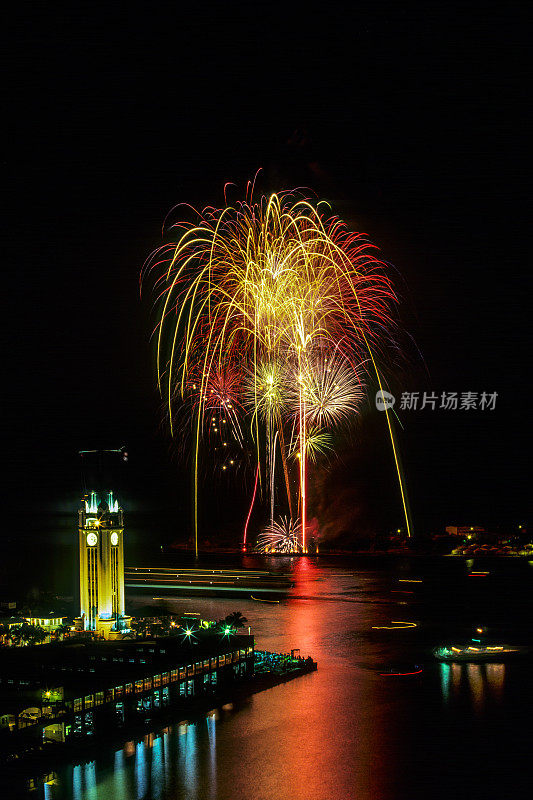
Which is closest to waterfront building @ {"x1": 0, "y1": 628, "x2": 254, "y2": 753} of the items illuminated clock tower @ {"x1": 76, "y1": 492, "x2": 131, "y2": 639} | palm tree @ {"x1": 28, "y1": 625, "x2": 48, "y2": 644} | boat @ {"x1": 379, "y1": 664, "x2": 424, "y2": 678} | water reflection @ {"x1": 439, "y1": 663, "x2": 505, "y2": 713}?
palm tree @ {"x1": 28, "y1": 625, "x2": 48, "y2": 644}

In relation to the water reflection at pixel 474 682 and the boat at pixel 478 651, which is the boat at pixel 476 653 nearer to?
the boat at pixel 478 651

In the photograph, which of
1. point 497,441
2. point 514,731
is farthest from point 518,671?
point 497,441

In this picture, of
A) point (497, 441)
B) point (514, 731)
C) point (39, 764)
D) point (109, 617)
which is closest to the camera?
point (39, 764)

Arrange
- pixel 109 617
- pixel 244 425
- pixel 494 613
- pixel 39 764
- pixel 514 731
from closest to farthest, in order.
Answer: pixel 39 764
pixel 514 731
pixel 109 617
pixel 494 613
pixel 244 425

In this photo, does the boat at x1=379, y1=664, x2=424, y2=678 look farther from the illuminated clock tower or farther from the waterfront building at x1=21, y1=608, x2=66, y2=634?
the waterfront building at x1=21, y1=608, x2=66, y2=634

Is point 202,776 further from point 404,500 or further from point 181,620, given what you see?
point 404,500

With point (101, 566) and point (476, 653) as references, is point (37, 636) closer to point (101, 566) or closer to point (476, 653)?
point (101, 566)

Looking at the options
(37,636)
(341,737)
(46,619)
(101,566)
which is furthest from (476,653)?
(46,619)

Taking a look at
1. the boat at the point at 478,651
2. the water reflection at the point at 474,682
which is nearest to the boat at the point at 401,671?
the water reflection at the point at 474,682

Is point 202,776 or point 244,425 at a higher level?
point 244,425
